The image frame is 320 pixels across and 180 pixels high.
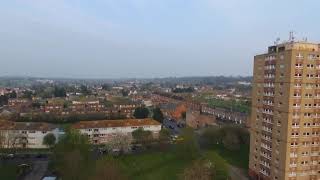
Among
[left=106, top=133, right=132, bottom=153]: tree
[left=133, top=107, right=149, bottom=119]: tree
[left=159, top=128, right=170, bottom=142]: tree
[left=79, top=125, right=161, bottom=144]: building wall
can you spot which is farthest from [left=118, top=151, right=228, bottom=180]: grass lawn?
[left=133, top=107, right=149, bottom=119]: tree

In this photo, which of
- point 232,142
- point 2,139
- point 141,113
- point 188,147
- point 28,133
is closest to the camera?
point 188,147

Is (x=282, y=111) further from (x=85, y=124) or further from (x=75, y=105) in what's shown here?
(x=75, y=105)

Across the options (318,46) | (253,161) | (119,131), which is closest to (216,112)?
(119,131)

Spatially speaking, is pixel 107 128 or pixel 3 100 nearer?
pixel 107 128

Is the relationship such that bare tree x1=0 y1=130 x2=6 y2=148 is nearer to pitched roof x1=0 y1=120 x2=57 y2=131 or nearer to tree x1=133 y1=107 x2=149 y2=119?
pitched roof x1=0 y1=120 x2=57 y2=131

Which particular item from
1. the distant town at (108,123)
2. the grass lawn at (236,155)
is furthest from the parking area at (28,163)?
the grass lawn at (236,155)

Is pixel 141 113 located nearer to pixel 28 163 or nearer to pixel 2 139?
pixel 2 139

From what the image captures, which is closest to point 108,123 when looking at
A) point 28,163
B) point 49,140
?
point 49,140
